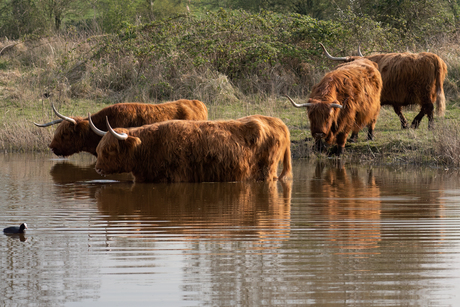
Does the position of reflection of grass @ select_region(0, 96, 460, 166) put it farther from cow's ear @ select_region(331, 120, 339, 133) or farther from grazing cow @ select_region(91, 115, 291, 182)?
grazing cow @ select_region(91, 115, 291, 182)

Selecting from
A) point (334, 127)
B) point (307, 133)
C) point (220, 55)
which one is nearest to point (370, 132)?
point (307, 133)

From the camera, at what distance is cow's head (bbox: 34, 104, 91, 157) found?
9.95m

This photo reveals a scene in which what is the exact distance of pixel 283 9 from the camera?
25.0 m

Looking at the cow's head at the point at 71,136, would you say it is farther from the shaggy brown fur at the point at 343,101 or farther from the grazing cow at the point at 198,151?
the shaggy brown fur at the point at 343,101

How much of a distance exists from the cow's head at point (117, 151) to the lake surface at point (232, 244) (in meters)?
0.30

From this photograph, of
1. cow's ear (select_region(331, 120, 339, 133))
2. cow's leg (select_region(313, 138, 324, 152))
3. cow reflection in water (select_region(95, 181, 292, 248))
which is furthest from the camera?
cow's leg (select_region(313, 138, 324, 152))

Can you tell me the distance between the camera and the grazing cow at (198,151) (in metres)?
7.66

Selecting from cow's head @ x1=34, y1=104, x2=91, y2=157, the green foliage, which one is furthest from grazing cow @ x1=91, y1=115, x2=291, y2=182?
the green foliage

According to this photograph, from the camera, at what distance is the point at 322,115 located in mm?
9188

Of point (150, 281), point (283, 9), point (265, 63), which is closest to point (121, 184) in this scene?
point (150, 281)

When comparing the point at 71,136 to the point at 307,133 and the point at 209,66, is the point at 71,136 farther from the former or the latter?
the point at 209,66

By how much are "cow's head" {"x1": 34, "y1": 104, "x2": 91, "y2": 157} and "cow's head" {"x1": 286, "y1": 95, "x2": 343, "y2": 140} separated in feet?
10.1

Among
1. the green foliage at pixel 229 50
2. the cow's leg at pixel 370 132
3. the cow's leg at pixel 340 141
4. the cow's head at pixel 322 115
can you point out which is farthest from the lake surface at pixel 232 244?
the green foliage at pixel 229 50

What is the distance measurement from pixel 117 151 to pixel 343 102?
11.1 ft
